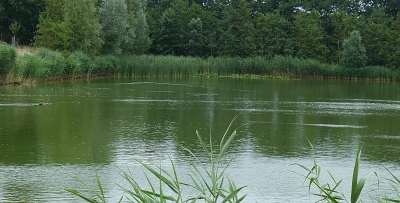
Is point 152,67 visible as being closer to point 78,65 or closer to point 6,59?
point 78,65

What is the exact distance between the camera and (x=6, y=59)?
24719 millimetres

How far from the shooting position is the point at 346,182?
8.92m

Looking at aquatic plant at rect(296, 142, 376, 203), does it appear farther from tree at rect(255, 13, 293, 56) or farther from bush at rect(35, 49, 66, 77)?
tree at rect(255, 13, 293, 56)

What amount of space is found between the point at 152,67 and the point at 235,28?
22.5 m

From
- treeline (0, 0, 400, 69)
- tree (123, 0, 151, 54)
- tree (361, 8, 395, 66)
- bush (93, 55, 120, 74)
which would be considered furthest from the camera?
tree (361, 8, 395, 66)

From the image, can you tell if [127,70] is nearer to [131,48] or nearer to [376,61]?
[131,48]

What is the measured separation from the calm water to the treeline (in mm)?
23605

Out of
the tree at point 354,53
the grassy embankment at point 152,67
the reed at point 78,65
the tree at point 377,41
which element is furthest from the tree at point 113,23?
the tree at point 377,41

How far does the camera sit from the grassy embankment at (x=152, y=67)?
26891 millimetres

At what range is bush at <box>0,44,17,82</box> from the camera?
80.9ft

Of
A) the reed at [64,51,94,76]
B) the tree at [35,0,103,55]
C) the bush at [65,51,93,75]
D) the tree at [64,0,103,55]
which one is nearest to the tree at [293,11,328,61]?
the tree at [35,0,103,55]

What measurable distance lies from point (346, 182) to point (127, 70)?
114ft

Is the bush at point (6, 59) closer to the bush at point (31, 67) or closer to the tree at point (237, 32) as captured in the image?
the bush at point (31, 67)

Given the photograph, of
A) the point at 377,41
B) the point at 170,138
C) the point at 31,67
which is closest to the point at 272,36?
the point at 377,41
